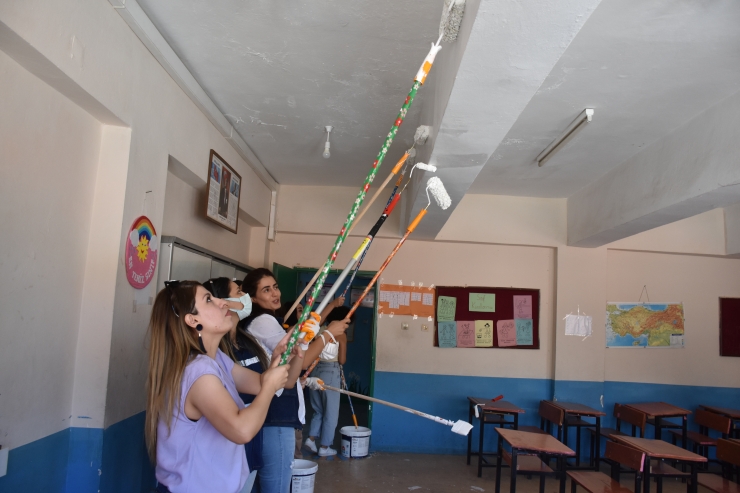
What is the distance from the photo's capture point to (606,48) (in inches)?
99.1

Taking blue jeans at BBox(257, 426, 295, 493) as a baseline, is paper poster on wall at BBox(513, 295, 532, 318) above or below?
above

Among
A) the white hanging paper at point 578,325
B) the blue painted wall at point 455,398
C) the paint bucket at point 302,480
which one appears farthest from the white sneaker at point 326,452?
the white hanging paper at point 578,325

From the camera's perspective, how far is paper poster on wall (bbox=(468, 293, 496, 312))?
223 inches

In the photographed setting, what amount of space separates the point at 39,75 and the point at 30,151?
286 mm

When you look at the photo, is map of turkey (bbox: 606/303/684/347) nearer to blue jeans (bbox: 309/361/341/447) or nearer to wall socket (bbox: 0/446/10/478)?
blue jeans (bbox: 309/361/341/447)

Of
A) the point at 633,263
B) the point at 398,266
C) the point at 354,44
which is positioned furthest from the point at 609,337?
the point at 354,44

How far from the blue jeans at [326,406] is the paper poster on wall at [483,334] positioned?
1492 mm

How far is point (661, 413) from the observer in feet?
16.0

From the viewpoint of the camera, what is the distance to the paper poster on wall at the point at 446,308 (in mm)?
5633

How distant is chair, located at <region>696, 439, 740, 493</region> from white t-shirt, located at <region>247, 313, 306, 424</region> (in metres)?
2.74

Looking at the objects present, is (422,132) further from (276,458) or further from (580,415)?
(580,415)

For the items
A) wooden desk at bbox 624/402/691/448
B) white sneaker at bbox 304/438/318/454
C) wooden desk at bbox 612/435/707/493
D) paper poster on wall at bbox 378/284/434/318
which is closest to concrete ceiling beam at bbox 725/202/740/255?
wooden desk at bbox 624/402/691/448

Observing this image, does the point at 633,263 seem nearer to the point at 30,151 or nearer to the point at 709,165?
the point at 709,165

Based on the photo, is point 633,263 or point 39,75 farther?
point 633,263
